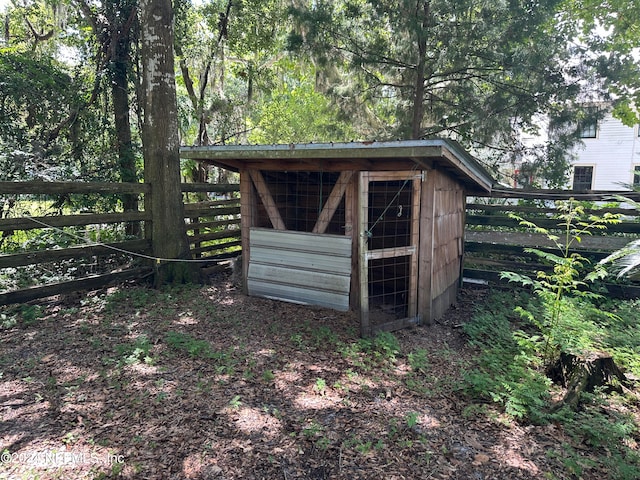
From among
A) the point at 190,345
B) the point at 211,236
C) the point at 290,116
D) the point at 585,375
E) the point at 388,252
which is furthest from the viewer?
the point at 290,116

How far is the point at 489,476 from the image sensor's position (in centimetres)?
254

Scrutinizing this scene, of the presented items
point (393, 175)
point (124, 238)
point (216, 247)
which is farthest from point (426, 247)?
point (124, 238)

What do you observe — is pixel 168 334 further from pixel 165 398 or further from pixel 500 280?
pixel 500 280

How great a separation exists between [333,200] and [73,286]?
3.67 m

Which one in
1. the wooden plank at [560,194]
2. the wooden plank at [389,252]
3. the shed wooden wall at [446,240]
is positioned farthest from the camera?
the wooden plank at [560,194]

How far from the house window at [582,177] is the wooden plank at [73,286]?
16.9 m

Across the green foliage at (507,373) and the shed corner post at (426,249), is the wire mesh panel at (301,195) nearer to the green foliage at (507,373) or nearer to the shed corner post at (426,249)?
the shed corner post at (426,249)

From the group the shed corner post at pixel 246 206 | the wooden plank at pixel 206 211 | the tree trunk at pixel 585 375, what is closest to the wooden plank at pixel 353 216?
the shed corner post at pixel 246 206

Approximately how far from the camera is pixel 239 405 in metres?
3.06

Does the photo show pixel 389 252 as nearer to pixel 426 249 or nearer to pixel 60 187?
pixel 426 249

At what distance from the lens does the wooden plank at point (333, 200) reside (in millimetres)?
5047

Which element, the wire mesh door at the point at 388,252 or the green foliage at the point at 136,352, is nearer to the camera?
the green foliage at the point at 136,352

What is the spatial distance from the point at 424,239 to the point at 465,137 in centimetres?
443

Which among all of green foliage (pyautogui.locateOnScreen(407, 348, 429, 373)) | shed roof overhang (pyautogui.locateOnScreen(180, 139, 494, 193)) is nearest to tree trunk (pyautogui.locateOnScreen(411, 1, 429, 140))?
shed roof overhang (pyautogui.locateOnScreen(180, 139, 494, 193))
